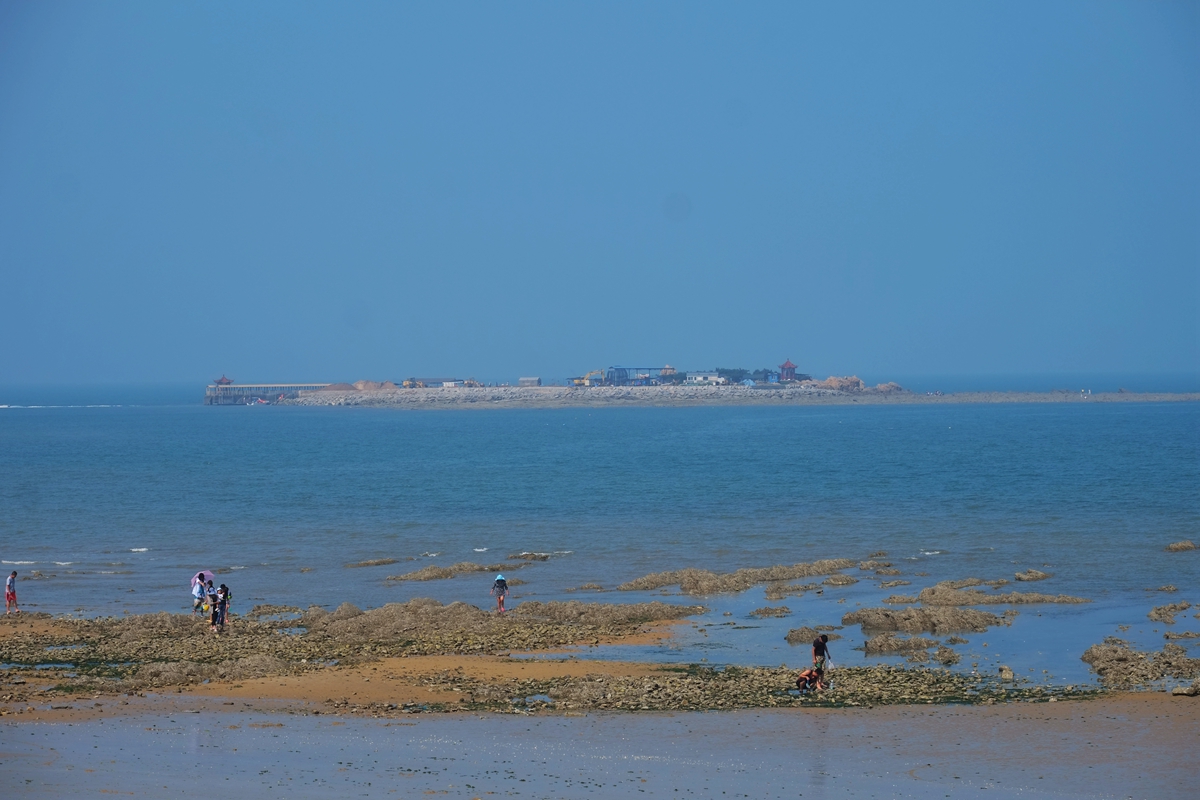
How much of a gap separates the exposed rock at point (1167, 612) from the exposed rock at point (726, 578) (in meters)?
10.4

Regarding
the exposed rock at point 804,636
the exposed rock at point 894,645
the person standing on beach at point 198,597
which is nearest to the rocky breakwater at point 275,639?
the person standing on beach at point 198,597

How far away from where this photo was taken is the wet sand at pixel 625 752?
49.7 feet

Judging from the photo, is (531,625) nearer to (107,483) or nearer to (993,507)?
(993,507)

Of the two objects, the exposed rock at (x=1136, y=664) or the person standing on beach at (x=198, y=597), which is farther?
the person standing on beach at (x=198, y=597)

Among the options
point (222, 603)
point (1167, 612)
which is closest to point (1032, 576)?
point (1167, 612)

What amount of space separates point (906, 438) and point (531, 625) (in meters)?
86.4

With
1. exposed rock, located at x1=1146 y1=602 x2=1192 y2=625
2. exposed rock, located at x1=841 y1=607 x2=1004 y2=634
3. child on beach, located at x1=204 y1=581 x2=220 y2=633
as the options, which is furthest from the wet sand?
exposed rock, located at x1=1146 y1=602 x2=1192 y2=625

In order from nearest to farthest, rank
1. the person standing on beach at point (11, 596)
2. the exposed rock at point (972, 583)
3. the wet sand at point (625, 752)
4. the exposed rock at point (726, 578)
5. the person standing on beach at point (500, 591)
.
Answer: the wet sand at point (625, 752), the person standing on beach at point (500, 591), the person standing on beach at point (11, 596), the exposed rock at point (972, 583), the exposed rock at point (726, 578)

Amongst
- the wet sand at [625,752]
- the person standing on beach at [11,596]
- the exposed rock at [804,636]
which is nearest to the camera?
the wet sand at [625,752]

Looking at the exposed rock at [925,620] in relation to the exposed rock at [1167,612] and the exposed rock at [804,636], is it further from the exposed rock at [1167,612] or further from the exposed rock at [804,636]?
the exposed rock at [1167,612]

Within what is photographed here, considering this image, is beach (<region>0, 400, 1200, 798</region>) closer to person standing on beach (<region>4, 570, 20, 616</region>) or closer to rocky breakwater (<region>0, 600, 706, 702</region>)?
rocky breakwater (<region>0, 600, 706, 702</region>)

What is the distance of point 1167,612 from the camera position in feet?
92.1

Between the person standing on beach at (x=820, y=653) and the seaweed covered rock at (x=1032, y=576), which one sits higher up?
the person standing on beach at (x=820, y=653)

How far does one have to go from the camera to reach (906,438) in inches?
4264
